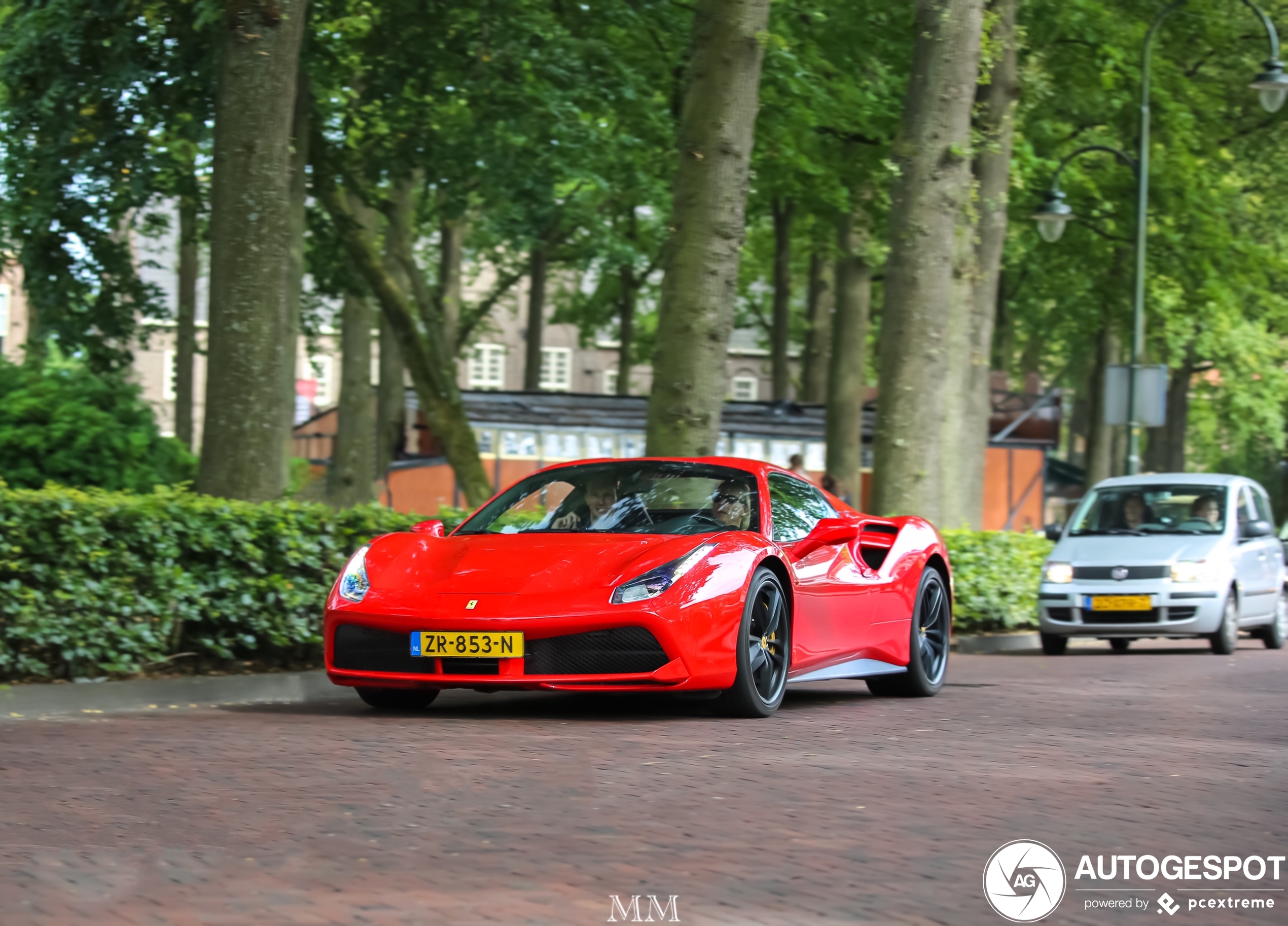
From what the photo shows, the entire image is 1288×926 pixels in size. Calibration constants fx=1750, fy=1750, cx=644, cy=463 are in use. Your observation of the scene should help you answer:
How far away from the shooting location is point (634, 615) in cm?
793

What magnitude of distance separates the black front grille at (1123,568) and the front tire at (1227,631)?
68 centimetres

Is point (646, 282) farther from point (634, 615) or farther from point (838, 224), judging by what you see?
point (634, 615)

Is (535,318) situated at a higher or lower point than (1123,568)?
higher

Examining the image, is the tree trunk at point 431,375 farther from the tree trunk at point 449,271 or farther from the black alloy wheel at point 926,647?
the tree trunk at point 449,271

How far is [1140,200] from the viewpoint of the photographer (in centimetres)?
2461

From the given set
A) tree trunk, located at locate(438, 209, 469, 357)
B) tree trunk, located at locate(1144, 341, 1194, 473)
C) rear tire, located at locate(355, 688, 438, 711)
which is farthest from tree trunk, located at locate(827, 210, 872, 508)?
tree trunk, located at locate(1144, 341, 1194, 473)

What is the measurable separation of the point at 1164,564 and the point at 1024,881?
11797 mm

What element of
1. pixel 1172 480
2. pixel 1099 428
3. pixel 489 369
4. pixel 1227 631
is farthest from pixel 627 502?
pixel 489 369

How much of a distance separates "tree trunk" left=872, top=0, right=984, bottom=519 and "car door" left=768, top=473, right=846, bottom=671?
704 centimetres

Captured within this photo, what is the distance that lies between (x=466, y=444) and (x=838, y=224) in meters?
6.46

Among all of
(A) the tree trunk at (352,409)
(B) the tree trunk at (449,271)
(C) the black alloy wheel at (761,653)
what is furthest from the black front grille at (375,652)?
(B) the tree trunk at (449,271)

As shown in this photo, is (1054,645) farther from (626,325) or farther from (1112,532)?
(626,325)

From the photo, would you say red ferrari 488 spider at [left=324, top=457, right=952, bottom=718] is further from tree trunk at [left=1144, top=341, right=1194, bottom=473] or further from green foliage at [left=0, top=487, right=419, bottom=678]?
tree trunk at [left=1144, top=341, right=1194, bottom=473]

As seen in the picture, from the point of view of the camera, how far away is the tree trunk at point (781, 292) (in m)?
32.0
